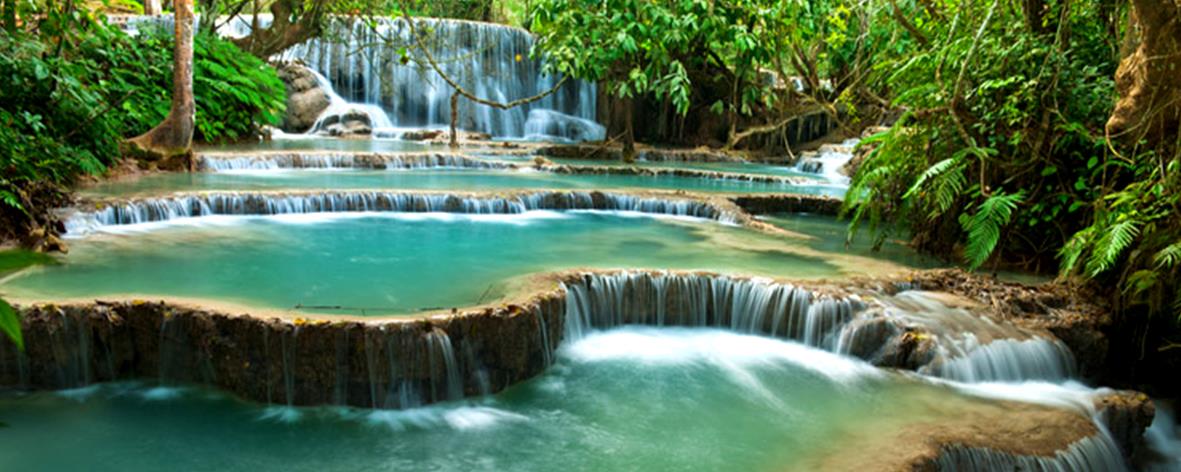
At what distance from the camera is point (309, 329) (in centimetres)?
446

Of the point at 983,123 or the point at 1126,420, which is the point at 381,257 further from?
the point at 1126,420

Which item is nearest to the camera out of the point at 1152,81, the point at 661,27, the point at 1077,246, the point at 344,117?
the point at 1152,81

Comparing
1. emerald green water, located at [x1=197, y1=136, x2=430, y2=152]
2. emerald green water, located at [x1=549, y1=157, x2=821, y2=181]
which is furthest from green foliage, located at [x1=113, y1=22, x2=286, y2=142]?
emerald green water, located at [x1=549, y1=157, x2=821, y2=181]

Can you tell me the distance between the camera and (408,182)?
11.2m

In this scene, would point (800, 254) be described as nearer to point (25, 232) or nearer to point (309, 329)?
point (309, 329)

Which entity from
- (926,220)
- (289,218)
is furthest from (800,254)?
(289,218)

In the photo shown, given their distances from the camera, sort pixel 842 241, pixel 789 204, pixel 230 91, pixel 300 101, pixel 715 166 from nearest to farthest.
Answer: pixel 842 241 < pixel 789 204 < pixel 230 91 < pixel 715 166 < pixel 300 101

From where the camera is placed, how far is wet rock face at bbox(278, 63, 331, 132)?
19797 mm

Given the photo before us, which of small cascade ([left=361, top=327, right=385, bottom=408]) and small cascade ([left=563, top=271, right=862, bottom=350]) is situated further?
small cascade ([left=563, top=271, right=862, bottom=350])

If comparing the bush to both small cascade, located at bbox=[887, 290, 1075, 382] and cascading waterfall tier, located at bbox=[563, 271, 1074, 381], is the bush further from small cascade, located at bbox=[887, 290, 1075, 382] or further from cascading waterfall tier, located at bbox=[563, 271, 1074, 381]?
small cascade, located at bbox=[887, 290, 1075, 382]

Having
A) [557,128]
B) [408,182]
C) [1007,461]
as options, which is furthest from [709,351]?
[557,128]

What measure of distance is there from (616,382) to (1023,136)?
373cm

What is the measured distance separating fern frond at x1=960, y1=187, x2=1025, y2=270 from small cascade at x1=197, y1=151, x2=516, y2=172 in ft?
28.3

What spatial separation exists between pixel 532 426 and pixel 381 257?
10.1 ft
